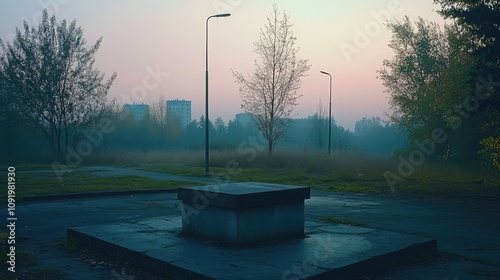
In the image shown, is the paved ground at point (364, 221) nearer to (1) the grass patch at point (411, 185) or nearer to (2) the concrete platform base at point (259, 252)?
(2) the concrete platform base at point (259, 252)

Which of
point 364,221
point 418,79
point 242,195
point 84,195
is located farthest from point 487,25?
point 418,79

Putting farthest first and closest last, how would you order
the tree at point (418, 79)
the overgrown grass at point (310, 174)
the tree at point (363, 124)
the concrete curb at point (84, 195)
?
the tree at point (363, 124) < the tree at point (418, 79) < the overgrown grass at point (310, 174) < the concrete curb at point (84, 195)

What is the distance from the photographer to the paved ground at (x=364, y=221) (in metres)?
6.42

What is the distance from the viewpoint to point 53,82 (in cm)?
3994

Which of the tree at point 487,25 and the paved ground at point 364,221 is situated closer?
the paved ground at point 364,221

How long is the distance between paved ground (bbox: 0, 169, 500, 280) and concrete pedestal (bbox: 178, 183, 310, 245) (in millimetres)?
1674

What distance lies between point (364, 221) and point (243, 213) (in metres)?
4.86

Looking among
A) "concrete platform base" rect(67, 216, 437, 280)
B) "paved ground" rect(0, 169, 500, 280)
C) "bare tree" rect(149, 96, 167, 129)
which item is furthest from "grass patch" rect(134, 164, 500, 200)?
"bare tree" rect(149, 96, 167, 129)

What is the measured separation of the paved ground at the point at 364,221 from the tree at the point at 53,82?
91.5ft

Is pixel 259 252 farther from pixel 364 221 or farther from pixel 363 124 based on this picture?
pixel 363 124

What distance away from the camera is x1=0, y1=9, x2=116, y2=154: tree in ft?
128

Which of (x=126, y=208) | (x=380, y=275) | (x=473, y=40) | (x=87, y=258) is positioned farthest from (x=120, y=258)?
(x=473, y=40)

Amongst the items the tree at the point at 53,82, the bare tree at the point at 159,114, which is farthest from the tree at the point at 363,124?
the tree at the point at 53,82

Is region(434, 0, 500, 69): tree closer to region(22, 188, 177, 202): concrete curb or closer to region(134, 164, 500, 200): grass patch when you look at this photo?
region(134, 164, 500, 200): grass patch
